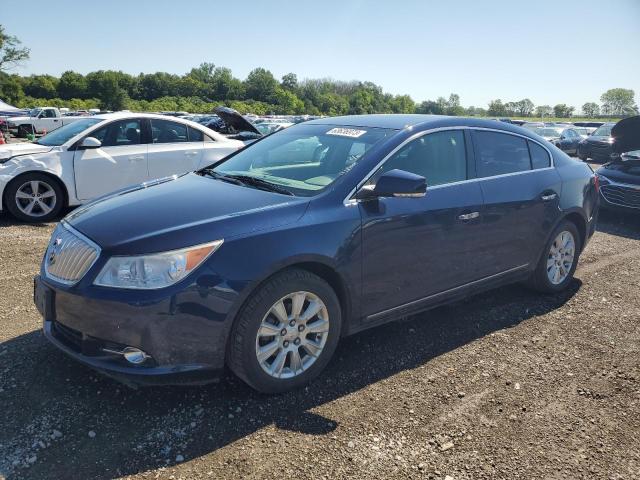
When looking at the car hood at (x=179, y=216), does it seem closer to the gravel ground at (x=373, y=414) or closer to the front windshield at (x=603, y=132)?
the gravel ground at (x=373, y=414)

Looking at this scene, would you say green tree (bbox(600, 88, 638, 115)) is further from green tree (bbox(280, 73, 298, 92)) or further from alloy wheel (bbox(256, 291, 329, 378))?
alloy wheel (bbox(256, 291, 329, 378))

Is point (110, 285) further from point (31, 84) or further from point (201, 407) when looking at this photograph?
point (31, 84)

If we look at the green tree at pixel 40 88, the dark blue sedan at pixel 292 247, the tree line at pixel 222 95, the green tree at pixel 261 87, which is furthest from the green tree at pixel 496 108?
the dark blue sedan at pixel 292 247

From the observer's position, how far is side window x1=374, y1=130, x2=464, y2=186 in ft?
11.9

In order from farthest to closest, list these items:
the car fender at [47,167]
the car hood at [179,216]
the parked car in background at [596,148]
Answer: the parked car in background at [596,148]
the car fender at [47,167]
the car hood at [179,216]

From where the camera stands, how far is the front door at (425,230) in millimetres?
3348

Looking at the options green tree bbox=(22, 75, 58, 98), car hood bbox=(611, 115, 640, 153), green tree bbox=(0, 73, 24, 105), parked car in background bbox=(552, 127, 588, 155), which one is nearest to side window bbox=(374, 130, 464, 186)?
car hood bbox=(611, 115, 640, 153)

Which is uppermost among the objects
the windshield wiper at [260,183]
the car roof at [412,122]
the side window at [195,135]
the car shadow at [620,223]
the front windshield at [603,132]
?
the front windshield at [603,132]

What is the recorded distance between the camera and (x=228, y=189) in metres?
3.48

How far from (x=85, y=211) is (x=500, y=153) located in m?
3.24

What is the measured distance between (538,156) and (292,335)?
3.00 meters

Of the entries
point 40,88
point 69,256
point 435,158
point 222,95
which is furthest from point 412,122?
point 222,95

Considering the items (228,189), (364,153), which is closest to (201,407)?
(228,189)

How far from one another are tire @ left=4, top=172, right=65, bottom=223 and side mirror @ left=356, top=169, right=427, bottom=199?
5.77 meters
